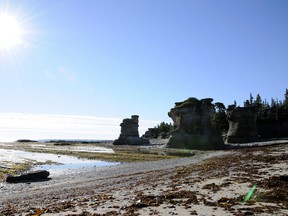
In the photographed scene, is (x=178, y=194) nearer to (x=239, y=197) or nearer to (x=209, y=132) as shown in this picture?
(x=239, y=197)

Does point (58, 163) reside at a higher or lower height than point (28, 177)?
higher

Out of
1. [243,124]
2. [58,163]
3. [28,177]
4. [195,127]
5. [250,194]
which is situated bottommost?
[28,177]

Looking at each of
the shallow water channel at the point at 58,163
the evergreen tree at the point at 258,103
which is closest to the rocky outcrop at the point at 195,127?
the shallow water channel at the point at 58,163

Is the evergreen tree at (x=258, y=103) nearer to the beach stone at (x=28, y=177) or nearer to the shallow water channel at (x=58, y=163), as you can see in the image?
the shallow water channel at (x=58, y=163)

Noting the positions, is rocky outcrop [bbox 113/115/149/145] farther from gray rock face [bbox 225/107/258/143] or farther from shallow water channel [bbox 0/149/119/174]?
shallow water channel [bbox 0/149/119/174]

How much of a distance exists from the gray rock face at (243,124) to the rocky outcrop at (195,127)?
899cm

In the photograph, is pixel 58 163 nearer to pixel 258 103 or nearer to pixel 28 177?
pixel 28 177

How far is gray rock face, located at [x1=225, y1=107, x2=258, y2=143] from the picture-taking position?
81.3 m

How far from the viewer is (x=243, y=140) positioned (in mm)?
80812

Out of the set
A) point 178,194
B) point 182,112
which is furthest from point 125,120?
point 178,194

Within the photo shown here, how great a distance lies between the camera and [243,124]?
81938 mm

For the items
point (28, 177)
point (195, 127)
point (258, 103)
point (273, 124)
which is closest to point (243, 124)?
point (195, 127)

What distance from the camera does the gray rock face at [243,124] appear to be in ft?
267

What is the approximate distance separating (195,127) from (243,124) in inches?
596
